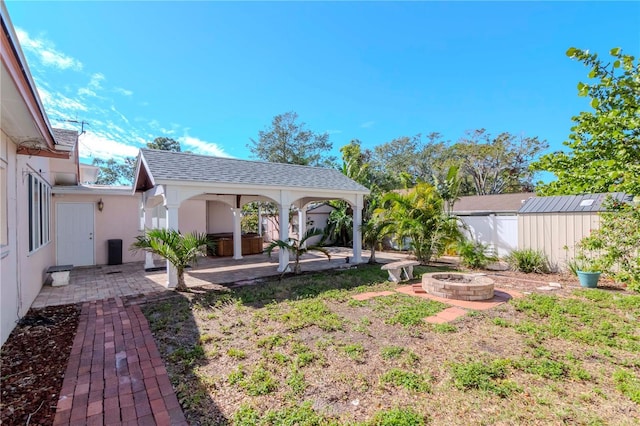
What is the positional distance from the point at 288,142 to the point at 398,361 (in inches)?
1068

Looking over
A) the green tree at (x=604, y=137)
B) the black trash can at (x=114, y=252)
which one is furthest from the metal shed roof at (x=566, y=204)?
the black trash can at (x=114, y=252)

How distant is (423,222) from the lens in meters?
12.5

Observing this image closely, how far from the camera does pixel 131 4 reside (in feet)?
26.2

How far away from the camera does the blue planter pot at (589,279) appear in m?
8.49

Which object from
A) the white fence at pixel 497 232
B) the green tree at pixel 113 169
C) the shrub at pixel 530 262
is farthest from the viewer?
the green tree at pixel 113 169

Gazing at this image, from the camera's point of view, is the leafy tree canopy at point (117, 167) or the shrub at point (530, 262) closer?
the shrub at point (530, 262)

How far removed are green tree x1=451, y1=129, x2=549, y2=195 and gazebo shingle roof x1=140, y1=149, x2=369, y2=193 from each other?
20229 mm

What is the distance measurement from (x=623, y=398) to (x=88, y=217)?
1641cm

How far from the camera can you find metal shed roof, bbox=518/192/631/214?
32.4 feet

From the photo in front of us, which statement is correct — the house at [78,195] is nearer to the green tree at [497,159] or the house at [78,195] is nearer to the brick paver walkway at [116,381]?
the brick paver walkway at [116,381]

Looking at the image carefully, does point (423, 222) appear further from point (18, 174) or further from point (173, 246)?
point (18, 174)

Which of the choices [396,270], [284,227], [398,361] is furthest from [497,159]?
[398,361]

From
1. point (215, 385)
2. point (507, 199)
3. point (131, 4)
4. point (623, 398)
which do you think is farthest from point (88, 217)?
point (507, 199)

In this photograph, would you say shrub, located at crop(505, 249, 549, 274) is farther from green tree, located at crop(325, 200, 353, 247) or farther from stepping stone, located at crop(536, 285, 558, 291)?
green tree, located at crop(325, 200, 353, 247)
